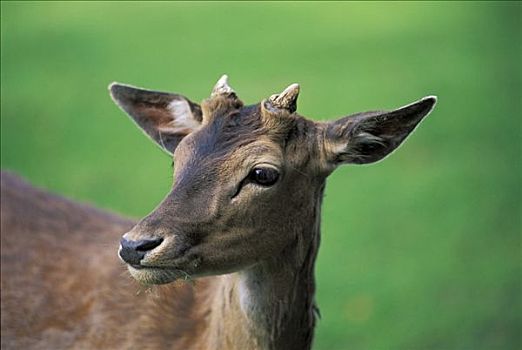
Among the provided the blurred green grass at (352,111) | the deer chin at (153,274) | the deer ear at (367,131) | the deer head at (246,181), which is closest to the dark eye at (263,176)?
the deer head at (246,181)

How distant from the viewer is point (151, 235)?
5.49 m

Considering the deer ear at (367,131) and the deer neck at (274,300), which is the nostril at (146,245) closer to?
the deer neck at (274,300)

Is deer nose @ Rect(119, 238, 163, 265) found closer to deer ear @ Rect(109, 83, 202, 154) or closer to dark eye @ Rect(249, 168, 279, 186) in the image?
dark eye @ Rect(249, 168, 279, 186)

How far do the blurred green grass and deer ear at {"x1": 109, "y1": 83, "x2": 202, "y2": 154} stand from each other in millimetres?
3645

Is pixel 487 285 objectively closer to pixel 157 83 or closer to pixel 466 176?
pixel 466 176

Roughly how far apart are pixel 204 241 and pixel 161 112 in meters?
1.31

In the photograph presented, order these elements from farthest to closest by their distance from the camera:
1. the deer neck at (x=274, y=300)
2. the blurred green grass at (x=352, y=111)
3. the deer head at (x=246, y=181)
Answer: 1. the blurred green grass at (x=352, y=111)
2. the deer neck at (x=274, y=300)
3. the deer head at (x=246, y=181)

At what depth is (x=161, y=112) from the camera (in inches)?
269

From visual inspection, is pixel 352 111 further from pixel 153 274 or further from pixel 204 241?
pixel 153 274

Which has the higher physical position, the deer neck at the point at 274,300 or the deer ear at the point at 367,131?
the deer ear at the point at 367,131

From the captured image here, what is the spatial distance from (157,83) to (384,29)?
4692mm

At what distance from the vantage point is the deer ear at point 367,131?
20.2ft

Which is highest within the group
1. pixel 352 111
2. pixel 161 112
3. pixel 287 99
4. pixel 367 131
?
pixel 352 111

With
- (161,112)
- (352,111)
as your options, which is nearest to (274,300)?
(161,112)
